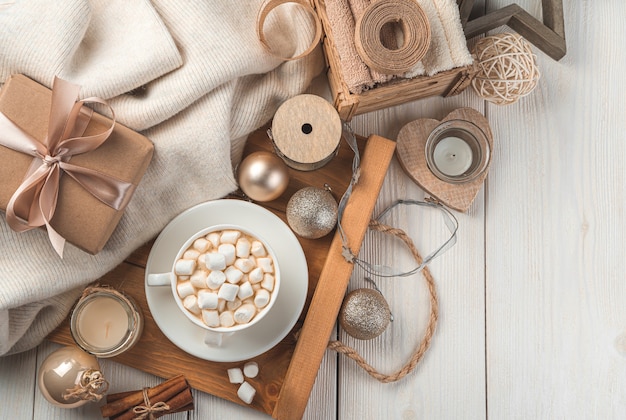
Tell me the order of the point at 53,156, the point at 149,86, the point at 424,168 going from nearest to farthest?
the point at 53,156
the point at 149,86
the point at 424,168

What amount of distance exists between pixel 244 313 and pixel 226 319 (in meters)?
0.03

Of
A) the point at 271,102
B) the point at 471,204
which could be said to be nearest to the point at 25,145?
the point at 271,102

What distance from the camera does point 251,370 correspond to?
998mm

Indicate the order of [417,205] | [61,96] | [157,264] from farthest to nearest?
[417,205] < [157,264] < [61,96]

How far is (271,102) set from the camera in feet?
3.33

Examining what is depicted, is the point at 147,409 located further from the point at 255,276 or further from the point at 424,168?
the point at 424,168

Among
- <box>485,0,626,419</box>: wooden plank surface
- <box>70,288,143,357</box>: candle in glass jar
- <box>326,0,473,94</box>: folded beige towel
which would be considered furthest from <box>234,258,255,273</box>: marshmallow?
<box>485,0,626,419</box>: wooden plank surface

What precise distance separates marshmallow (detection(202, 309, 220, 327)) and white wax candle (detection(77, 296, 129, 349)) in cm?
16

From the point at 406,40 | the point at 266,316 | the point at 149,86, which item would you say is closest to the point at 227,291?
the point at 266,316

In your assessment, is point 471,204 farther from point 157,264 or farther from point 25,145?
point 25,145

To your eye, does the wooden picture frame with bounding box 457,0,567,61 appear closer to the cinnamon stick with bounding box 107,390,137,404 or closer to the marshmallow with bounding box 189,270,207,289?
the marshmallow with bounding box 189,270,207,289

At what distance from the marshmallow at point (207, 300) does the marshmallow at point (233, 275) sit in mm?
34

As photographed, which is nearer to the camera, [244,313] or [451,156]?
[244,313]

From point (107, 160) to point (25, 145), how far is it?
0.11 m
